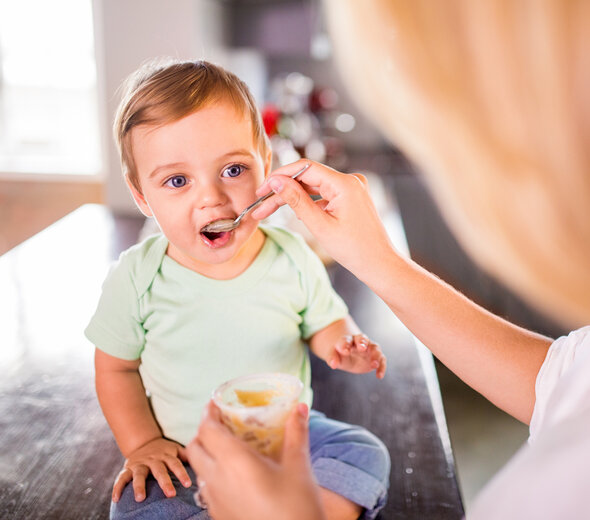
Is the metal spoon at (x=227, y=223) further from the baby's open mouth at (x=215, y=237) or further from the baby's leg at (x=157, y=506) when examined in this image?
the baby's leg at (x=157, y=506)

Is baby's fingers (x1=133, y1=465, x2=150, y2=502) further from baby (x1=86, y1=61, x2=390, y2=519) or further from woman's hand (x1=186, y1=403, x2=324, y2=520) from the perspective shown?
woman's hand (x1=186, y1=403, x2=324, y2=520)

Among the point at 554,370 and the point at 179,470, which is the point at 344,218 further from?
the point at 179,470

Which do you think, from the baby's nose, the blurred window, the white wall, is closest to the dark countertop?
the baby's nose

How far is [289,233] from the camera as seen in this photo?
966mm

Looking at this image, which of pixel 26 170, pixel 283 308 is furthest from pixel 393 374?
pixel 26 170

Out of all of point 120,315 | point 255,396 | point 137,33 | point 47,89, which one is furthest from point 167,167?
point 47,89

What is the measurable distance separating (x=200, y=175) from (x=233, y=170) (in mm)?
50

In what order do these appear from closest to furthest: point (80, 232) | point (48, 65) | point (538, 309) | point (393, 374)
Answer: point (393, 374), point (80, 232), point (538, 309), point (48, 65)

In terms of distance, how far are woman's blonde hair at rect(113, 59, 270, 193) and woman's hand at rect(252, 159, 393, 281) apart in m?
0.14

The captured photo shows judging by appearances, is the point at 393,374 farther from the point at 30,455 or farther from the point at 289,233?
the point at 30,455

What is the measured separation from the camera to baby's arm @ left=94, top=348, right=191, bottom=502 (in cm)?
80

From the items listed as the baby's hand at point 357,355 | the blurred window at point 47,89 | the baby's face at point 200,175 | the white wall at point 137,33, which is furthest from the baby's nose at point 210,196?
the blurred window at point 47,89

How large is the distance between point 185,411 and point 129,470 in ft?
0.36

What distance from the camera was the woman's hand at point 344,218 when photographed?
2.39ft
